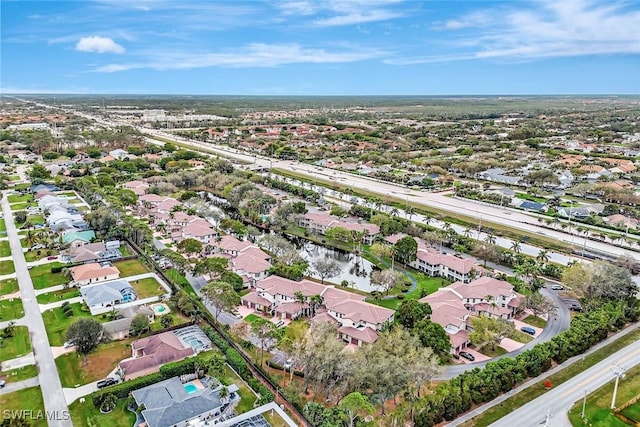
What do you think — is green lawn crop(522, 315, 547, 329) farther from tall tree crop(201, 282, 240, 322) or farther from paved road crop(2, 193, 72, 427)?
paved road crop(2, 193, 72, 427)

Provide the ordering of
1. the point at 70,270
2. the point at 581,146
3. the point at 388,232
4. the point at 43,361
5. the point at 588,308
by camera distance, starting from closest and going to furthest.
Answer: the point at 43,361, the point at 588,308, the point at 70,270, the point at 388,232, the point at 581,146

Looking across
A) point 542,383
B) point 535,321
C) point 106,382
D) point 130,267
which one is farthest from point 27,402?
point 535,321

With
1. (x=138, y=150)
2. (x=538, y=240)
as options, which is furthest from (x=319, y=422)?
(x=138, y=150)

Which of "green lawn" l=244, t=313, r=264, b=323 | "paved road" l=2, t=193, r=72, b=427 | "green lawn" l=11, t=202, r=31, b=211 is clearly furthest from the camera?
"green lawn" l=11, t=202, r=31, b=211

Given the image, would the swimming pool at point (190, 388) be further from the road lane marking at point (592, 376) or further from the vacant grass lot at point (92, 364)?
the road lane marking at point (592, 376)

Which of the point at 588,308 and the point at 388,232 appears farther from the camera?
the point at 388,232

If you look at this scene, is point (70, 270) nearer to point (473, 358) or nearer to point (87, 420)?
point (87, 420)

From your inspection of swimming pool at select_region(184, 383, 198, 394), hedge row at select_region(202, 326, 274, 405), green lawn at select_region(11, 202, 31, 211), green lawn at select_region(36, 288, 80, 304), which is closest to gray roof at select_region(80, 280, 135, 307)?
green lawn at select_region(36, 288, 80, 304)
